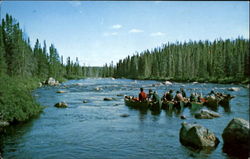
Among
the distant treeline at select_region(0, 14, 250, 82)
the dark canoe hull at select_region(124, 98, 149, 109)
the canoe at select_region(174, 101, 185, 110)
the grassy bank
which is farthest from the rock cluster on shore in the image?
the distant treeline at select_region(0, 14, 250, 82)

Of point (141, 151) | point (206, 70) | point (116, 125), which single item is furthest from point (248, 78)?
point (141, 151)

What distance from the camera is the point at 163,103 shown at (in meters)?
26.3

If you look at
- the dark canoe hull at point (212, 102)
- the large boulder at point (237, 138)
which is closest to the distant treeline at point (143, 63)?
the dark canoe hull at point (212, 102)

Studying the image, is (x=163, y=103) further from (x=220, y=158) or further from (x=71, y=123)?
(x=220, y=158)

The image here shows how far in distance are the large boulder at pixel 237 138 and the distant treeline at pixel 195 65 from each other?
50.6m

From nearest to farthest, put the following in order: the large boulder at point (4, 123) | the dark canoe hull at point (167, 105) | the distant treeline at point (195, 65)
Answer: the large boulder at point (4, 123) → the dark canoe hull at point (167, 105) → the distant treeline at point (195, 65)

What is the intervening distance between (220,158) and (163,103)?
48.1 feet

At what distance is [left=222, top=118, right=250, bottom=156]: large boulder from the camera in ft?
41.5

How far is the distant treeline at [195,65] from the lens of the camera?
73631 millimetres

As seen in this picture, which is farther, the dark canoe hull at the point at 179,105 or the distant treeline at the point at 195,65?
the distant treeline at the point at 195,65

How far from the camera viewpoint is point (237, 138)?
13.0 metres

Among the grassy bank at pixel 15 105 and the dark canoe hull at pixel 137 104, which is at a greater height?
the grassy bank at pixel 15 105

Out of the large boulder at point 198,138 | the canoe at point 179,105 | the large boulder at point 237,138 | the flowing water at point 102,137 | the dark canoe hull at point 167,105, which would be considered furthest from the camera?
the canoe at point 179,105

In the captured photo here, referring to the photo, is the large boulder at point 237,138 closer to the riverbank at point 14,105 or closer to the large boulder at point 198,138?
the large boulder at point 198,138
